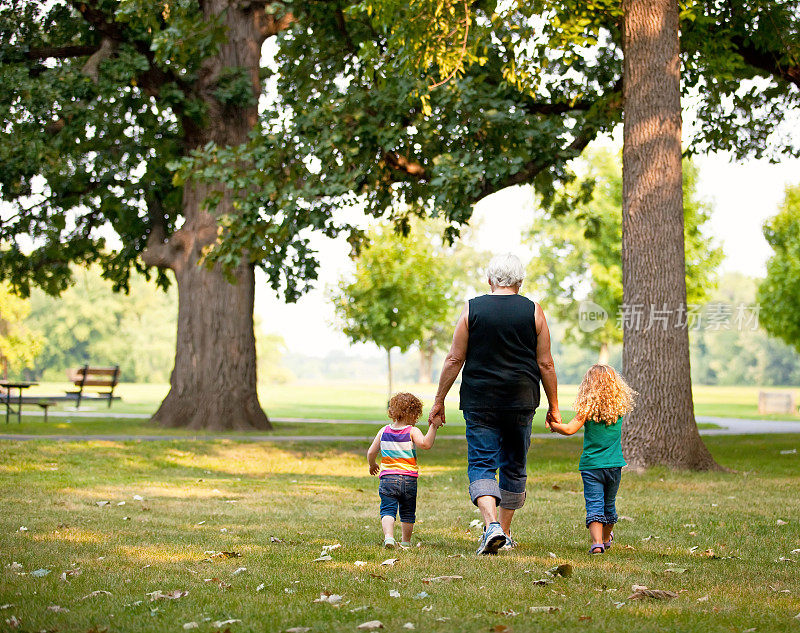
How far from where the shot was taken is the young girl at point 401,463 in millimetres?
6758

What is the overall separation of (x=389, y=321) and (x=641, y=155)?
1040 inches

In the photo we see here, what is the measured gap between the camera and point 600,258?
54.6 m

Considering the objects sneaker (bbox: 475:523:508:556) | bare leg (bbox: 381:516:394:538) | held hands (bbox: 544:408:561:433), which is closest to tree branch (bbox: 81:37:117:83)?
bare leg (bbox: 381:516:394:538)

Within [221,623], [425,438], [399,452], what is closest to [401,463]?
[399,452]

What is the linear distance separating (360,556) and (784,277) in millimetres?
43562

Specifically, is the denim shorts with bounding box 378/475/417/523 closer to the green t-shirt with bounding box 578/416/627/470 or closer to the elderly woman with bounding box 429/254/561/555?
the elderly woman with bounding box 429/254/561/555

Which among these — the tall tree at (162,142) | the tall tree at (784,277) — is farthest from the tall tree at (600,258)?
the tall tree at (162,142)

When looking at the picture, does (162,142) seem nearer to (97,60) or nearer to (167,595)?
(97,60)

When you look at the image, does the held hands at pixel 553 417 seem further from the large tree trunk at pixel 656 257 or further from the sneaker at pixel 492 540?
the large tree trunk at pixel 656 257

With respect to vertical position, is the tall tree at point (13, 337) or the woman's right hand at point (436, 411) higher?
the tall tree at point (13, 337)

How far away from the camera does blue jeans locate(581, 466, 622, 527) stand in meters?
6.53

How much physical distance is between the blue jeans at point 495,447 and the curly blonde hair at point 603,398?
0.43 metres

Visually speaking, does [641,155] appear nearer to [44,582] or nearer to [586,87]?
[586,87]

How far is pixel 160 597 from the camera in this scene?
192 inches
